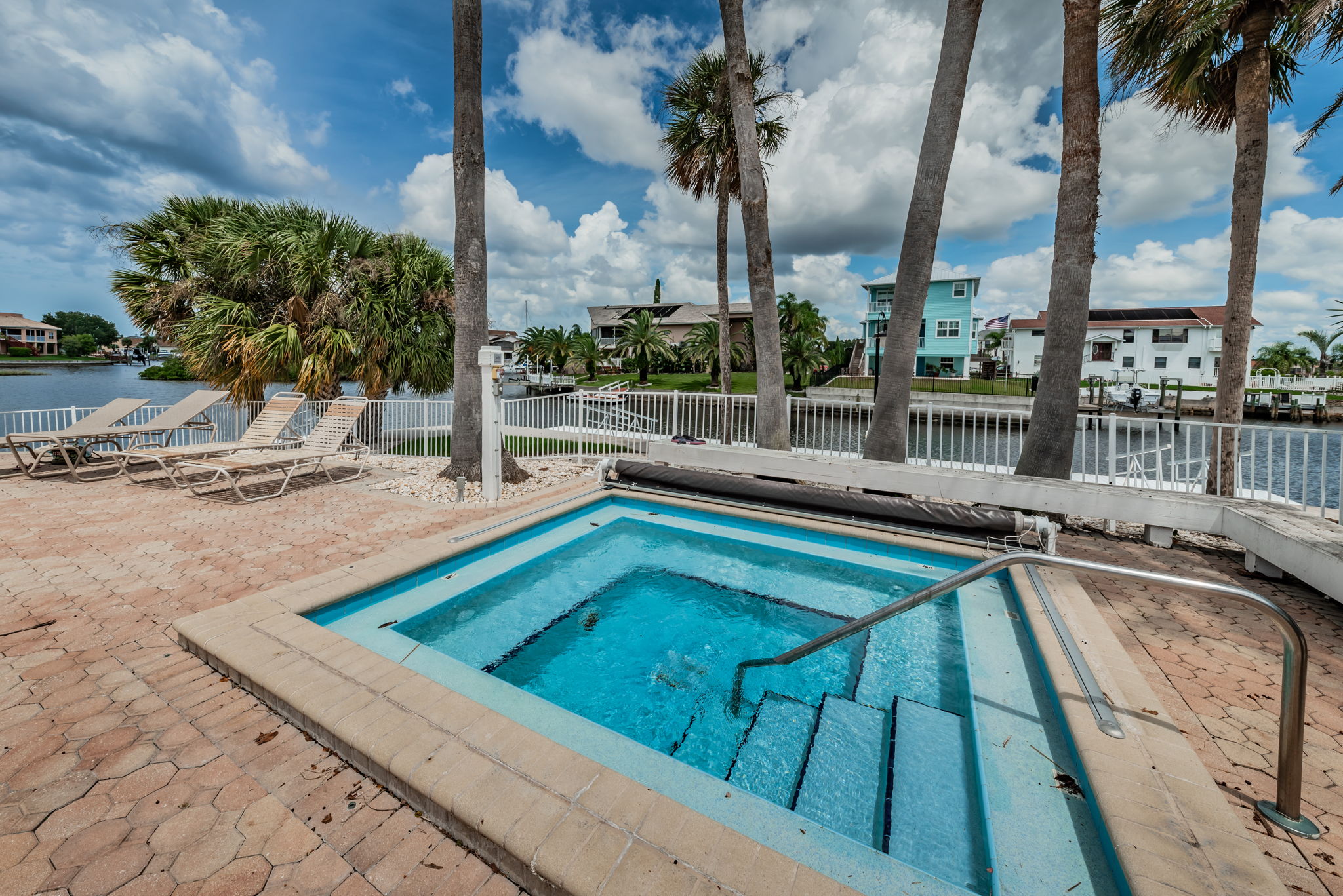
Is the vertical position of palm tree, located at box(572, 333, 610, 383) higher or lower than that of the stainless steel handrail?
higher

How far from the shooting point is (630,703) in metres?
2.95

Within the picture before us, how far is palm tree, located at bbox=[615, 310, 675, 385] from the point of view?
39625mm

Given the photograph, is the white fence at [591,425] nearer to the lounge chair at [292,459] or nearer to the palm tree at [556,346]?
the lounge chair at [292,459]

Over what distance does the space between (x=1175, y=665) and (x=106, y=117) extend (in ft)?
94.6

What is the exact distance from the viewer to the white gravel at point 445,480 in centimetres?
661

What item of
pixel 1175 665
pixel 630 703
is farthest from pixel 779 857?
pixel 1175 665

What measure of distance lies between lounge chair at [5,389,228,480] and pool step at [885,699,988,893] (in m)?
10.6

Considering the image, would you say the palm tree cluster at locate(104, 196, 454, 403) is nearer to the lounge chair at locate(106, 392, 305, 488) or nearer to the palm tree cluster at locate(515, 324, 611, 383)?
the lounge chair at locate(106, 392, 305, 488)

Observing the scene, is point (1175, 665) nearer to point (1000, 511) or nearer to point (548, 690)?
point (1000, 511)

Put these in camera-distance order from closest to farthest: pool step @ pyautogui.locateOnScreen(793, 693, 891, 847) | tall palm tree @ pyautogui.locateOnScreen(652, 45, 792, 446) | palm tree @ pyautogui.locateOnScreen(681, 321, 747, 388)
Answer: pool step @ pyautogui.locateOnScreen(793, 693, 891, 847) → tall palm tree @ pyautogui.locateOnScreen(652, 45, 792, 446) → palm tree @ pyautogui.locateOnScreen(681, 321, 747, 388)

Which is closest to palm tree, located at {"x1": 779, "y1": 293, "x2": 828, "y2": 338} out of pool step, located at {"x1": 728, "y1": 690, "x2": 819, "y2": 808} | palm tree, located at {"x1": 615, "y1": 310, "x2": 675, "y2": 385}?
palm tree, located at {"x1": 615, "y1": 310, "x2": 675, "y2": 385}

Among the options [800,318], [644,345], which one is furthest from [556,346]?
[800,318]

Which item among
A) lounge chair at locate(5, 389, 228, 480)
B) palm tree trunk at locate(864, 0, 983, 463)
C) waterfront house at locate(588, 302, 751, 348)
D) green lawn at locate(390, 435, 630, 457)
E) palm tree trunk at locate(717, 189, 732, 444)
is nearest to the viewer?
palm tree trunk at locate(864, 0, 983, 463)

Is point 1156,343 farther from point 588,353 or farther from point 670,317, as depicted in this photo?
point 588,353
